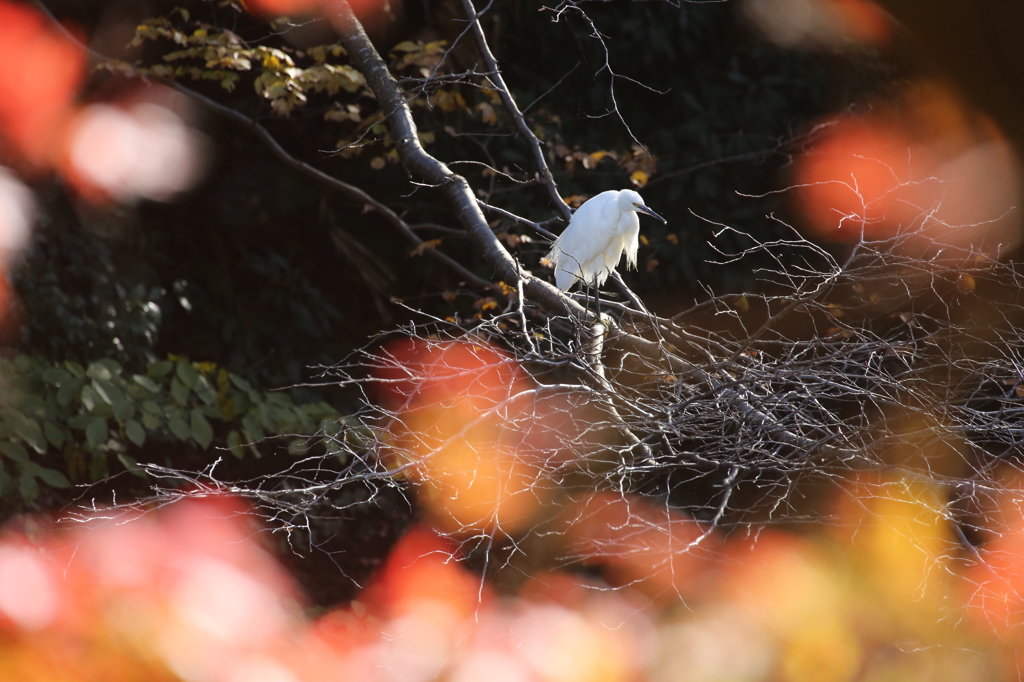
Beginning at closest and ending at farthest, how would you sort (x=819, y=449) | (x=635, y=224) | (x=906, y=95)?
(x=819, y=449) → (x=635, y=224) → (x=906, y=95)

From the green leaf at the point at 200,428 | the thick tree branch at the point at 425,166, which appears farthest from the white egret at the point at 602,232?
the green leaf at the point at 200,428

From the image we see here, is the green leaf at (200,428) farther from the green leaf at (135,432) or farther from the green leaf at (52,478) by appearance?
the green leaf at (52,478)

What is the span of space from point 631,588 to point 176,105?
3.15 metres

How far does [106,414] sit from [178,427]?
0.95 feet

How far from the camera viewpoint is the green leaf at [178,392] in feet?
11.3

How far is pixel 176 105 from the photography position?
4.10m

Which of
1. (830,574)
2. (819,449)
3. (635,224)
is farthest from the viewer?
(635,224)

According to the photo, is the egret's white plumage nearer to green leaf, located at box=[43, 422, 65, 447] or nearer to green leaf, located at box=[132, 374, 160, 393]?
green leaf, located at box=[132, 374, 160, 393]

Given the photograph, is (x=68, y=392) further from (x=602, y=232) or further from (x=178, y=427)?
(x=602, y=232)

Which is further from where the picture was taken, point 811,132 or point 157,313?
point 157,313

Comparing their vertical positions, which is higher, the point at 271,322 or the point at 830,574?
the point at 271,322

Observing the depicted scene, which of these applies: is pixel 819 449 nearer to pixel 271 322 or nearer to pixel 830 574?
pixel 830 574

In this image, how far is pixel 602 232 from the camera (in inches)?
117

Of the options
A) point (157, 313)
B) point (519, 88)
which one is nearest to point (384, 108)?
point (519, 88)
